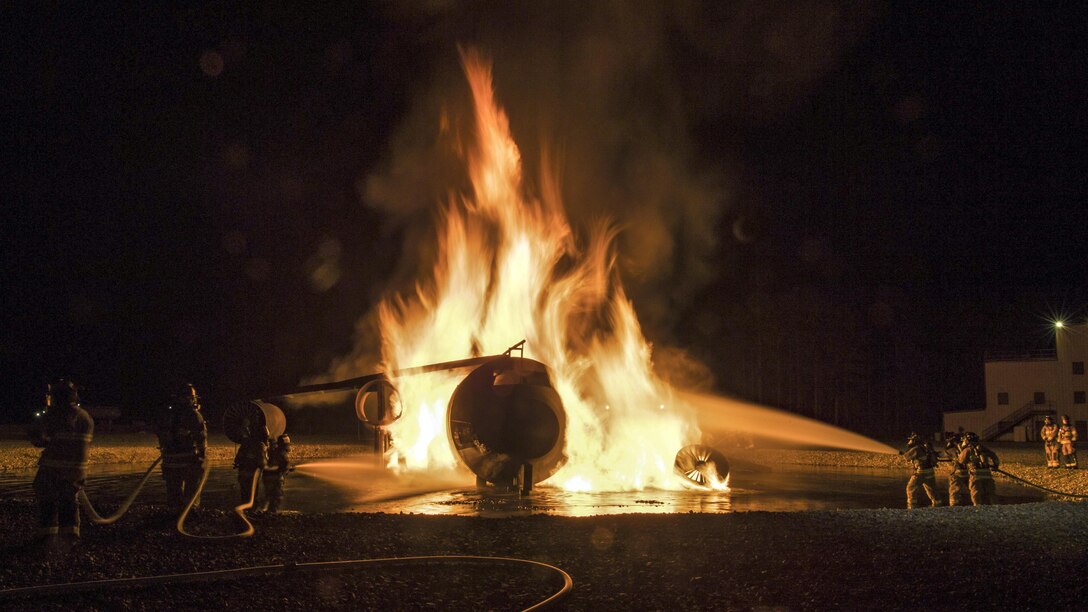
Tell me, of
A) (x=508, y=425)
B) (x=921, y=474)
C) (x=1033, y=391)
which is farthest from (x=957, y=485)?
(x=1033, y=391)

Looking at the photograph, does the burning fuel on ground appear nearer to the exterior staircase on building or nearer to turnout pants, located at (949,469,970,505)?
turnout pants, located at (949,469,970,505)

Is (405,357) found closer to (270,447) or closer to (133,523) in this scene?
(270,447)

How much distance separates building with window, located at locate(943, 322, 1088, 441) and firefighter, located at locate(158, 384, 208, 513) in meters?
49.6

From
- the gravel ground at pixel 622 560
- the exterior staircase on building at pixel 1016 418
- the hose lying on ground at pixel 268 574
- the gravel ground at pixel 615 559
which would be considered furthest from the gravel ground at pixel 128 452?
the exterior staircase on building at pixel 1016 418

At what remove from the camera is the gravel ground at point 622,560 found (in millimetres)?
7254

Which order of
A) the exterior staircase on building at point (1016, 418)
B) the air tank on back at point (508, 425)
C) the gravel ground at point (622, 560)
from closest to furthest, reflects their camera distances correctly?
the gravel ground at point (622, 560) < the air tank on back at point (508, 425) < the exterior staircase on building at point (1016, 418)

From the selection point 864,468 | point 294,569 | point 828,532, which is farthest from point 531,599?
point 864,468

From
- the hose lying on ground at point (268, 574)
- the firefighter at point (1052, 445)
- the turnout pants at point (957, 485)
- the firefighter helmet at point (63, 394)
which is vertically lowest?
the hose lying on ground at point (268, 574)

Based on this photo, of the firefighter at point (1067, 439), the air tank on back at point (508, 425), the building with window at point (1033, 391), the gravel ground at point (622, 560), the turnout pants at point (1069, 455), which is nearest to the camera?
the gravel ground at point (622, 560)

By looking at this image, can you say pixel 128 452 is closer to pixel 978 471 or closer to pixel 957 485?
pixel 957 485

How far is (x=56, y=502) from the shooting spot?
32.1 ft

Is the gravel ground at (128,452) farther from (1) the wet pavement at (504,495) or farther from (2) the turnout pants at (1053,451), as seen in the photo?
(2) the turnout pants at (1053,451)

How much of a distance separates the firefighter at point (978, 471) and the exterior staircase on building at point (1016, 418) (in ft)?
129

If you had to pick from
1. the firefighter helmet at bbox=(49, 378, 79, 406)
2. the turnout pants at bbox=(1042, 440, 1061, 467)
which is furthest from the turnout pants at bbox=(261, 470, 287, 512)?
the turnout pants at bbox=(1042, 440, 1061, 467)
